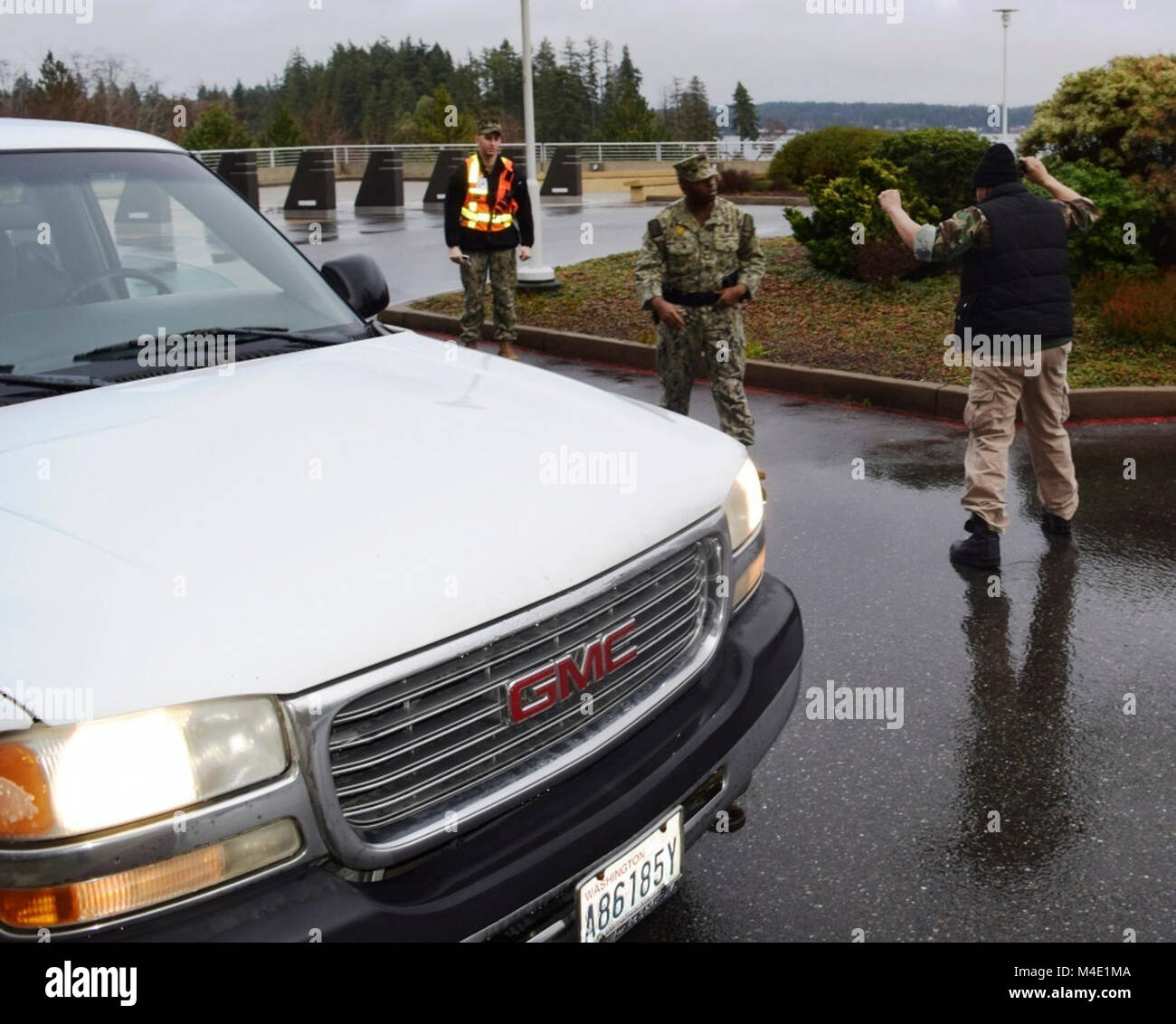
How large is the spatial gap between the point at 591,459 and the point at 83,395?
1278mm

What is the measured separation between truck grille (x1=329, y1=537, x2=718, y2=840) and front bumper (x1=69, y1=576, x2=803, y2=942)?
106 millimetres

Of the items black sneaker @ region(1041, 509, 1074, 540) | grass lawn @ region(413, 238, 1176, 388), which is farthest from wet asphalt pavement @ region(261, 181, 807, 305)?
black sneaker @ region(1041, 509, 1074, 540)

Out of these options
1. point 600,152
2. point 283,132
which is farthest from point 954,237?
point 600,152

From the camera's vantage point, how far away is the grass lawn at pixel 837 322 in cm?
1054

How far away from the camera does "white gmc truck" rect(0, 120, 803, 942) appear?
6.79 ft

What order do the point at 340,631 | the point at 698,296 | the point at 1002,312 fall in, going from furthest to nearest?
the point at 698,296 → the point at 1002,312 → the point at 340,631

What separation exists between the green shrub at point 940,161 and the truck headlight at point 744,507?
1208cm

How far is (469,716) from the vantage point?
7.95 ft

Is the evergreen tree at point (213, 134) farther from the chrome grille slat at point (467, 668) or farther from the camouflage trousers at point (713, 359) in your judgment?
the chrome grille slat at point (467, 668)

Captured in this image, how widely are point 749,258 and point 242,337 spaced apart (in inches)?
177

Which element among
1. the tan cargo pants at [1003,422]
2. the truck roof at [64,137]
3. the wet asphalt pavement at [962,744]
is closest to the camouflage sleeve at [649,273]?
the wet asphalt pavement at [962,744]

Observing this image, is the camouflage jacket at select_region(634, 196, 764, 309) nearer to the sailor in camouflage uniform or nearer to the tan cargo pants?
the sailor in camouflage uniform

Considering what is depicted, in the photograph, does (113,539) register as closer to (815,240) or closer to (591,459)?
(591,459)

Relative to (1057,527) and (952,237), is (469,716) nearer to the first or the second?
(952,237)
